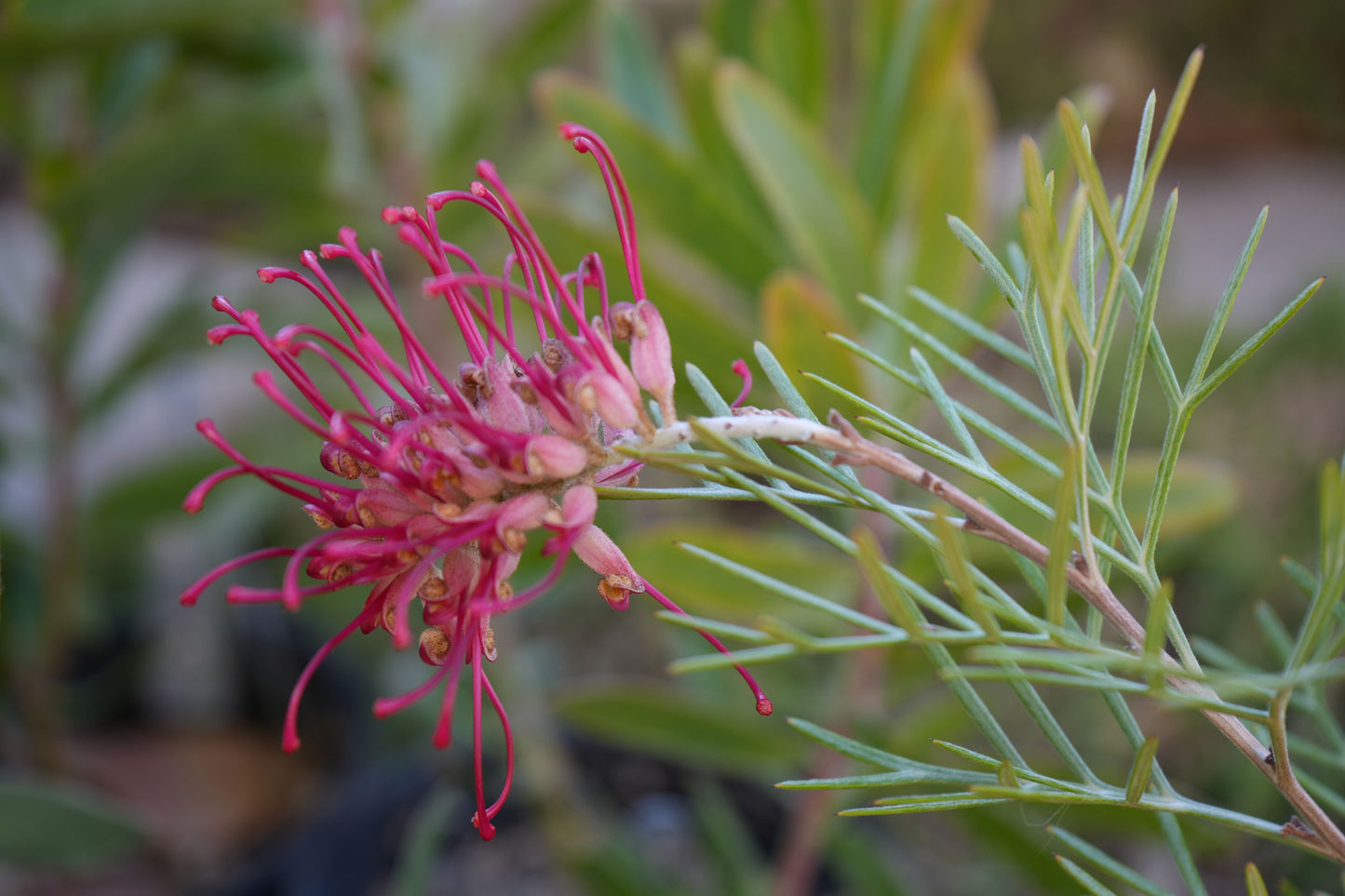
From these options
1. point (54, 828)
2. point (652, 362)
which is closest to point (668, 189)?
point (652, 362)

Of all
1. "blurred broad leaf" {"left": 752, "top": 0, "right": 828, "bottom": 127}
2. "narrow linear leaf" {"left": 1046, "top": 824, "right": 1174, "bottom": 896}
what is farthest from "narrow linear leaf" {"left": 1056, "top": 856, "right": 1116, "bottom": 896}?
"blurred broad leaf" {"left": 752, "top": 0, "right": 828, "bottom": 127}

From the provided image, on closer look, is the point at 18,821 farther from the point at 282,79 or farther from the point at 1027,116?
the point at 1027,116

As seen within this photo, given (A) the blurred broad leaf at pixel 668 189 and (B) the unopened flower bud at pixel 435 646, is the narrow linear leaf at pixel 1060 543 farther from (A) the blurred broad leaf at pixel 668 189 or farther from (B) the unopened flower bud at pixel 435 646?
(A) the blurred broad leaf at pixel 668 189

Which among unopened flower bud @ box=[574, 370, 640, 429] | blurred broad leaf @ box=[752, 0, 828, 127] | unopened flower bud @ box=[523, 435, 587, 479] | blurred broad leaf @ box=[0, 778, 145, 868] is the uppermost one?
blurred broad leaf @ box=[752, 0, 828, 127]

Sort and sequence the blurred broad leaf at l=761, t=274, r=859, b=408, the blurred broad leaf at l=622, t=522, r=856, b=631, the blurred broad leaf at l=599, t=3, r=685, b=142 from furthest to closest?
the blurred broad leaf at l=599, t=3, r=685, b=142
the blurred broad leaf at l=622, t=522, r=856, b=631
the blurred broad leaf at l=761, t=274, r=859, b=408

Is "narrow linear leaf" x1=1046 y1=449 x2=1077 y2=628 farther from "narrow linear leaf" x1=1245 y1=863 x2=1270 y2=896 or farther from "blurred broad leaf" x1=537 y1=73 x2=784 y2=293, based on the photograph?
"blurred broad leaf" x1=537 y1=73 x2=784 y2=293

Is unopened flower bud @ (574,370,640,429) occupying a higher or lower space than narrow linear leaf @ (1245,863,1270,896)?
higher

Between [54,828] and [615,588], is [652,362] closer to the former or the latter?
[615,588]
